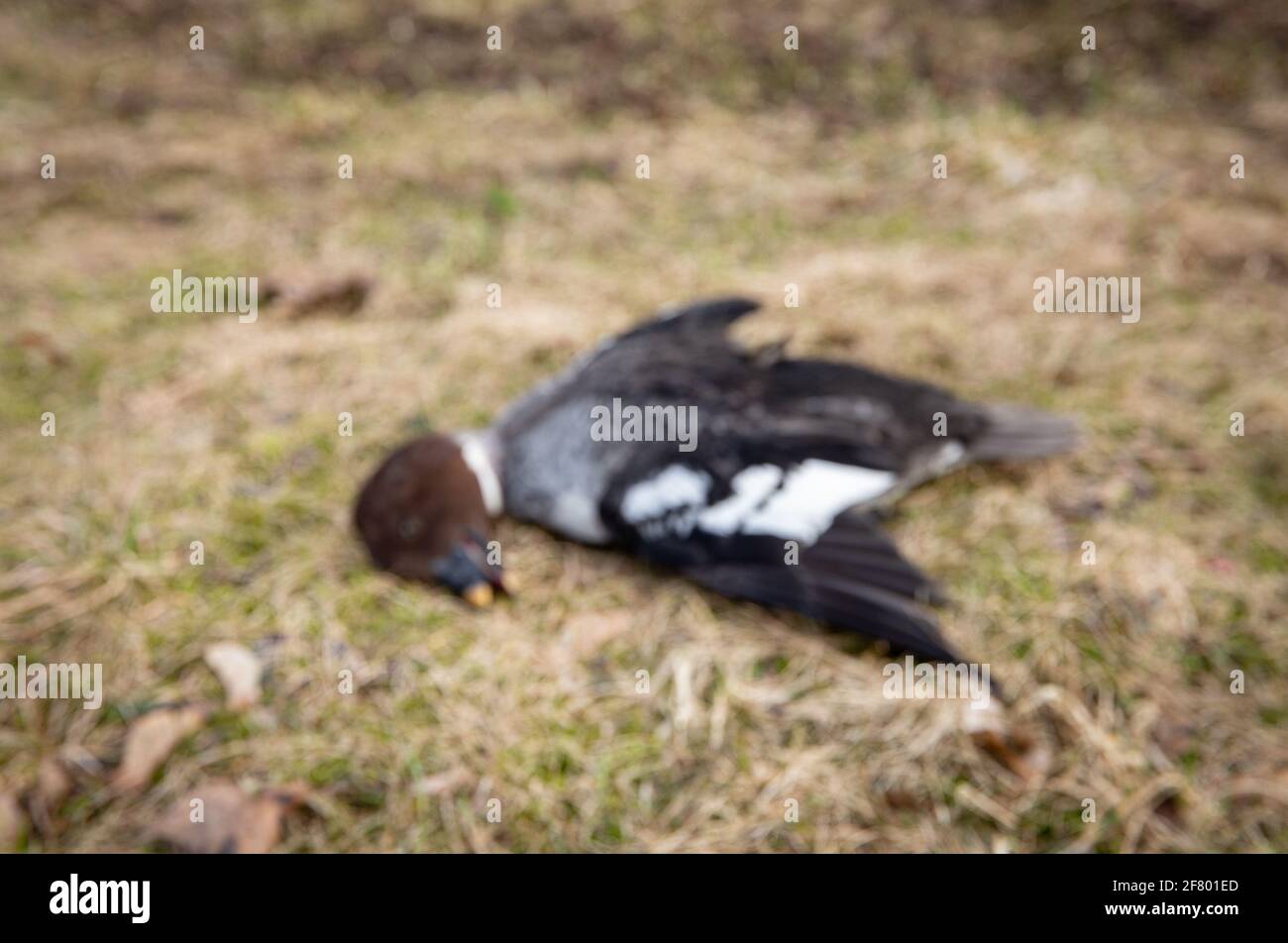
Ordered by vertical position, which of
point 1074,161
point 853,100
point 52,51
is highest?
point 52,51

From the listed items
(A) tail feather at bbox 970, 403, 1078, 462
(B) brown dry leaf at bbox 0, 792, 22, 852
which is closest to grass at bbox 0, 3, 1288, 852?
(B) brown dry leaf at bbox 0, 792, 22, 852

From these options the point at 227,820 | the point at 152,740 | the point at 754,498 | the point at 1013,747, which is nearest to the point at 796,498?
the point at 754,498

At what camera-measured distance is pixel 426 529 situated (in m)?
2.76

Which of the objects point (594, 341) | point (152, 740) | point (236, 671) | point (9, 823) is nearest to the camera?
point (9, 823)

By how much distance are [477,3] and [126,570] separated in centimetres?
665

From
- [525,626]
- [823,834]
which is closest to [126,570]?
[525,626]

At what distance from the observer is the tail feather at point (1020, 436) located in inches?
120

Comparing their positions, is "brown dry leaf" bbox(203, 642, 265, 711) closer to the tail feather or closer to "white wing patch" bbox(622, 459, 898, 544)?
"white wing patch" bbox(622, 459, 898, 544)

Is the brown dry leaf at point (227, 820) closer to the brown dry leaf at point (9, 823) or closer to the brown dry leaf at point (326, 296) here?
the brown dry leaf at point (9, 823)

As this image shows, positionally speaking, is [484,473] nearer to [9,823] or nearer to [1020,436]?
[9,823]

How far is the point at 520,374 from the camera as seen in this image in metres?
3.91

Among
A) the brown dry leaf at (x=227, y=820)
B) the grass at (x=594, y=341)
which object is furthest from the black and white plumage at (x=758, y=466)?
the brown dry leaf at (x=227, y=820)

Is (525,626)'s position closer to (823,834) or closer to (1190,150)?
(823,834)

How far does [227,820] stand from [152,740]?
0.39 m
